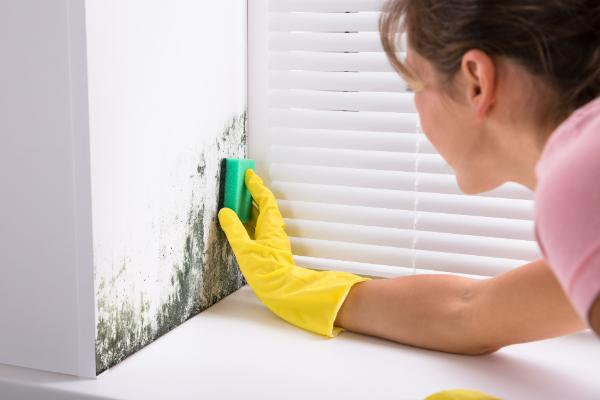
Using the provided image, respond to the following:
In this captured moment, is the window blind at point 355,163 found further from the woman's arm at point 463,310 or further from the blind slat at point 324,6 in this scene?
the woman's arm at point 463,310

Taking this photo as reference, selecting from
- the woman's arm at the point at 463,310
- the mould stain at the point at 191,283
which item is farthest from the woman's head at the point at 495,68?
the mould stain at the point at 191,283

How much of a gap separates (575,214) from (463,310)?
53 centimetres

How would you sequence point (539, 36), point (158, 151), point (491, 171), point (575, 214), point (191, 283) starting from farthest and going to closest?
point (191, 283) < point (158, 151) < point (491, 171) < point (539, 36) < point (575, 214)

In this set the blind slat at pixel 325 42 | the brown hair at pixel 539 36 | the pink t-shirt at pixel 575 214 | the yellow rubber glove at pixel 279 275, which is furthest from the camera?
the blind slat at pixel 325 42

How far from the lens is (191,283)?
4.12 ft

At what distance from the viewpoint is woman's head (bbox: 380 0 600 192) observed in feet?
2.37

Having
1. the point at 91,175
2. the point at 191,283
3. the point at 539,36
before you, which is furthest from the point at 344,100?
the point at 539,36

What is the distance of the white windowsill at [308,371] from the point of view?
102cm

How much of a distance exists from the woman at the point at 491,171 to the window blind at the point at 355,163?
90 millimetres

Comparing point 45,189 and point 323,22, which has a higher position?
point 323,22

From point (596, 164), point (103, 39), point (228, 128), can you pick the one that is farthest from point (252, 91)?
point (596, 164)

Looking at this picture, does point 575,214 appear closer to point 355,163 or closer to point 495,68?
point 495,68

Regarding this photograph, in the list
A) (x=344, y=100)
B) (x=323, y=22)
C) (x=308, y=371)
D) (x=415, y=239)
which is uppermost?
(x=323, y=22)

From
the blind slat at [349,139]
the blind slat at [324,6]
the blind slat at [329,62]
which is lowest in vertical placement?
the blind slat at [349,139]
